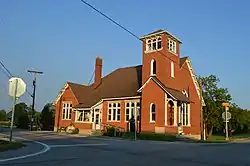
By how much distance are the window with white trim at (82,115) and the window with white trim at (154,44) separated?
12467 mm

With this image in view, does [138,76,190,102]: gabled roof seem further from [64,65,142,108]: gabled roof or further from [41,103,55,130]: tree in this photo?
[41,103,55,130]: tree

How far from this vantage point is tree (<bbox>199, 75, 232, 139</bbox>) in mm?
50688

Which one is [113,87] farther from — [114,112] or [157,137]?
[157,137]

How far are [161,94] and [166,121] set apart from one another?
2926 mm

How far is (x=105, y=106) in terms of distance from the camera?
4044 centimetres

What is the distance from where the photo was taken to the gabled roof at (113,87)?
3956 centimetres

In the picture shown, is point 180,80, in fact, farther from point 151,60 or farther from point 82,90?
point 82,90

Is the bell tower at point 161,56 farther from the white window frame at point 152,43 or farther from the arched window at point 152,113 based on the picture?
the arched window at point 152,113

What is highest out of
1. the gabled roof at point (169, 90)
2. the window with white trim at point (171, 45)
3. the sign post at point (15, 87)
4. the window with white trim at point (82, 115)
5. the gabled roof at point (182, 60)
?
the window with white trim at point (171, 45)

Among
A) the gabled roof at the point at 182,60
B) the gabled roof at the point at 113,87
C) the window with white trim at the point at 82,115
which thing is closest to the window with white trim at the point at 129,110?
the gabled roof at the point at 113,87

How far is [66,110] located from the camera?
46.0m

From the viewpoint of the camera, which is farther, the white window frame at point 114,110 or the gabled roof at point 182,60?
the white window frame at point 114,110

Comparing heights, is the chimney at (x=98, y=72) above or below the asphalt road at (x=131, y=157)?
above

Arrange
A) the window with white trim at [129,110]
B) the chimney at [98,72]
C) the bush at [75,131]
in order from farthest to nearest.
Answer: the chimney at [98,72], the bush at [75,131], the window with white trim at [129,110]
